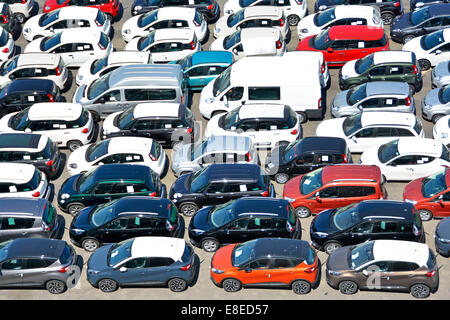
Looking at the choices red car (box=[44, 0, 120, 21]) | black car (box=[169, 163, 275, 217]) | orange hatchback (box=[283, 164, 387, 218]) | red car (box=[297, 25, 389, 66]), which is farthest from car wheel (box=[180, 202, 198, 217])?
red car (box=[44, 0, 120, 21])

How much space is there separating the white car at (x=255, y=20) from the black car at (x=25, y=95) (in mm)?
8593

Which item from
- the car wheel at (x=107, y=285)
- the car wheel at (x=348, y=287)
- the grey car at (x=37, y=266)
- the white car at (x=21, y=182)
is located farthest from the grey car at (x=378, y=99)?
the grey car at (x=37, y=266)

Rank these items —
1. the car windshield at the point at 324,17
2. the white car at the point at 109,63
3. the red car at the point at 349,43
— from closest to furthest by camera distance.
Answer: the white car at the point at 109,63 < the red car at the point at 349,43 < the car windshield at the point at 324,17

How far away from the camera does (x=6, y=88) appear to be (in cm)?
3059

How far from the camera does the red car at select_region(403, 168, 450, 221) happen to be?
2333 cm

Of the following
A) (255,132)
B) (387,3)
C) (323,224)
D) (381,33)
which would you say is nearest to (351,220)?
(323,224)

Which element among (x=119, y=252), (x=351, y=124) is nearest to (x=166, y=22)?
(x=351, y=124)

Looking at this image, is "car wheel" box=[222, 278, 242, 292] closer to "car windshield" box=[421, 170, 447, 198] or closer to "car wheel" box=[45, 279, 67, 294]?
"car wheel" box=[45, 279, 67, 294]

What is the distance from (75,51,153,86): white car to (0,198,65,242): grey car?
9.08m

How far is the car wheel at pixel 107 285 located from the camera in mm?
21734

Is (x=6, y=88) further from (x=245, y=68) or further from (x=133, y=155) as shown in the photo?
(x=245, y=68)

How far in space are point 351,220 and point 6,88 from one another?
52.4ft

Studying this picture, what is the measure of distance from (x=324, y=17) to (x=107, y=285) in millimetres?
17702

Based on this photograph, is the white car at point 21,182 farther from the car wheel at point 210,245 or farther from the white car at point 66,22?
the white car at point 66,22
